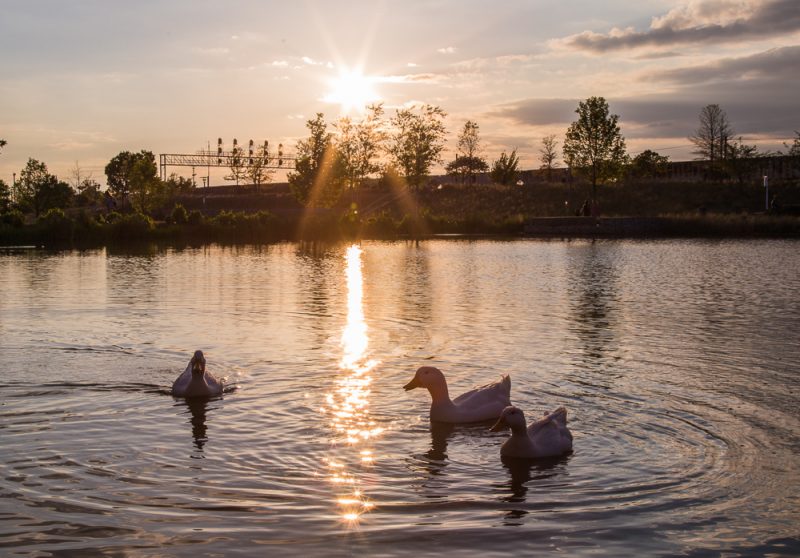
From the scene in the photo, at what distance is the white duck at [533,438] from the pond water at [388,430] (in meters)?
0.14

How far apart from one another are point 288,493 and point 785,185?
352 feet

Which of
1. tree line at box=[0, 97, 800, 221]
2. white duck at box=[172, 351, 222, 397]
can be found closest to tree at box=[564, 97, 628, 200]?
tree line at box=[0, 97, 800, 221]

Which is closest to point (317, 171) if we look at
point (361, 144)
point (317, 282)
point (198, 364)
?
point (361, 144)

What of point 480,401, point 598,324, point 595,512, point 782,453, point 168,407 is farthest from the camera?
point 598,324

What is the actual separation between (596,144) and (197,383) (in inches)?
3281

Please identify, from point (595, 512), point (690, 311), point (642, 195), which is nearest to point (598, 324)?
point (690, 311)

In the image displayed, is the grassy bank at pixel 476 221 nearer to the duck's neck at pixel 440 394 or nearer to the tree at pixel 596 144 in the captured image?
the tree at pixel 596 144

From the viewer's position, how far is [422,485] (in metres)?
8.95

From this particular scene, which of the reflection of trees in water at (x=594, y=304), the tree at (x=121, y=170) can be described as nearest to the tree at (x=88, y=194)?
the tree at (x=121, y=170)

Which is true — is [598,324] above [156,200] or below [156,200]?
below

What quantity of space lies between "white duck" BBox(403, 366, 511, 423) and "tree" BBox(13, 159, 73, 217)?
109 metres

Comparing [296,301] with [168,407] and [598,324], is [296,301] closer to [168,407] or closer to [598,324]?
[598,324]

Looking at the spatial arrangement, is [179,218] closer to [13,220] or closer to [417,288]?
[13,220]

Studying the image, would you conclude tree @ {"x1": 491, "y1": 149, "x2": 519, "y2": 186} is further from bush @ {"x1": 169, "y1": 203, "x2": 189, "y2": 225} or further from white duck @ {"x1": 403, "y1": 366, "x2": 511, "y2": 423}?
white duck @ {"x1": 403, "y1": 366, "x2": 511, "y2": 423}
